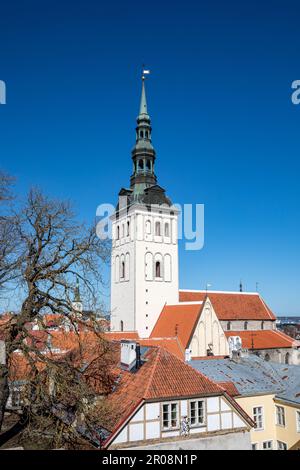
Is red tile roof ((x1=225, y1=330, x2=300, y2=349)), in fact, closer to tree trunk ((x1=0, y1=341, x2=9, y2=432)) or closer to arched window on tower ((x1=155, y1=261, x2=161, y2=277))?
arched window on tower ((x1=155, y1=261, x2=161, y2=277))

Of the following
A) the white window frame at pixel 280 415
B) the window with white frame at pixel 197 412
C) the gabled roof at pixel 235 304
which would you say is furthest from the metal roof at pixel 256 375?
the gabled roof at pixel 235 304

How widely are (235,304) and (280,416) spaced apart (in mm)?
31136

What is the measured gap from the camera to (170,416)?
15.9m

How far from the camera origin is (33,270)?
49.2ft

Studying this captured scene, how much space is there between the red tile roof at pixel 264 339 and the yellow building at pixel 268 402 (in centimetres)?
2409

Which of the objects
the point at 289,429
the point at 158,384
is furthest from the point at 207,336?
the point at 158,384

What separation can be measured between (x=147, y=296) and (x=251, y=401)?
24307 mm

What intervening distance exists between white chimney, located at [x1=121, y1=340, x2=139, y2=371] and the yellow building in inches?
192

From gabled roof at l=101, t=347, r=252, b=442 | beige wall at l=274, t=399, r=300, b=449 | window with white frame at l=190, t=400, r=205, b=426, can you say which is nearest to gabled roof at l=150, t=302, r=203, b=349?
beige wall at l=274, t=399, r=300, b=449

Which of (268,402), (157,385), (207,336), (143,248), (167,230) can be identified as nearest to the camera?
(157,385)

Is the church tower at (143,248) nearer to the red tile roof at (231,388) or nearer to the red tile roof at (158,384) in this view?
the red tile roof at (231,388)

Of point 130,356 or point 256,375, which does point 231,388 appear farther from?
point 130,356

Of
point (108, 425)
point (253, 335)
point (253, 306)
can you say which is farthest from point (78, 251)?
point (253, 306)
